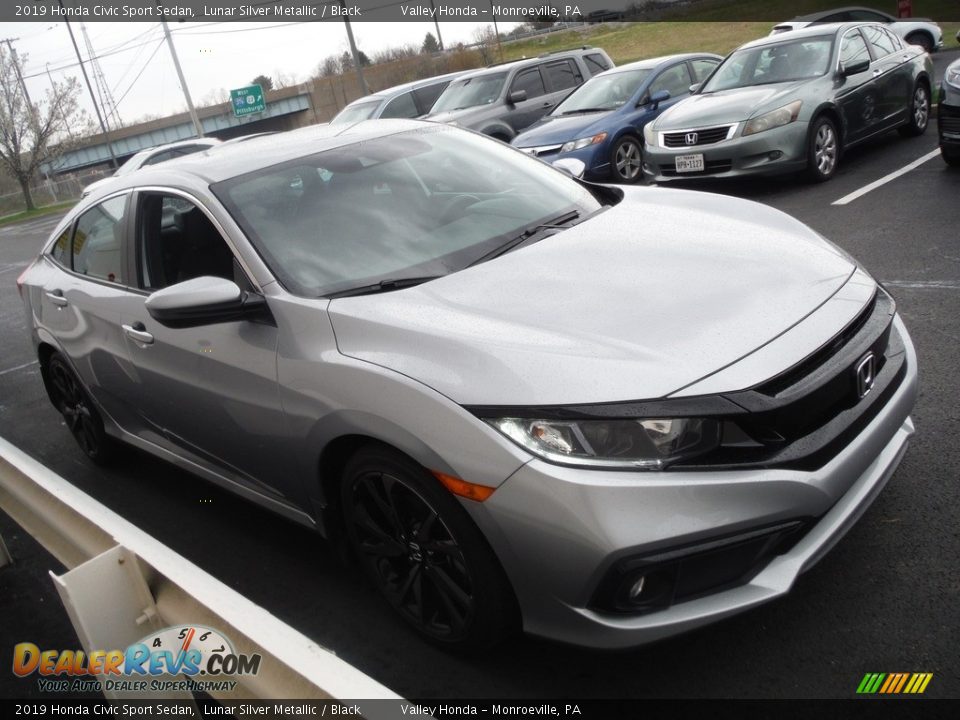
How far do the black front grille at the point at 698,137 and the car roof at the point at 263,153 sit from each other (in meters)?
5.40

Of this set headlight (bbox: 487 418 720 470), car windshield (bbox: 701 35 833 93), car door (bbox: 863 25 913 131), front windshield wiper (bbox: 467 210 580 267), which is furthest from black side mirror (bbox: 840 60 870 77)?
headlight (bbox: 487 418 720 470)

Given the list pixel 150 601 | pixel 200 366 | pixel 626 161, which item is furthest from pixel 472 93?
pixel 150 601

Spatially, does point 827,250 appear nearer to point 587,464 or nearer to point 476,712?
point 587,464

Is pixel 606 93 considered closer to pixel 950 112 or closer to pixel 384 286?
pixel 950 112

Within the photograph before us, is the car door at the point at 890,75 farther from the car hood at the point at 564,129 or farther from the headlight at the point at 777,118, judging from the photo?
the car hood at the point at 564,129

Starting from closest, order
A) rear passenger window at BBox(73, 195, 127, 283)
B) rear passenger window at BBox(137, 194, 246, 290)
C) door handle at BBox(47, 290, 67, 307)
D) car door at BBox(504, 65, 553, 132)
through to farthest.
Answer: rear passenger window at BBox(137, 194, 246, 290)
rear passenger window at BBox(73, 195, 127, 283)
door handle at BBox(47, 290, 67, 307)
car door at BBox(504, 65, 553, 132)

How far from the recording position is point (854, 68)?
8891 millimetres

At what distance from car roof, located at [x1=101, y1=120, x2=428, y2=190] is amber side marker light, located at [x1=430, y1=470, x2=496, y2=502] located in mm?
1768

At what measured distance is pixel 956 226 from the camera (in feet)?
20.8

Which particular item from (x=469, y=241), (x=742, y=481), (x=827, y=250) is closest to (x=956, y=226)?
(x=827, y=250)

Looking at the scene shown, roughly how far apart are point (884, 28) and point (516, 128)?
5305mm

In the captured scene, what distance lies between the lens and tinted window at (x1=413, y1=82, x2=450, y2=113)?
52.0ft

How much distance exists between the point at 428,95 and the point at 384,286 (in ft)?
45.4

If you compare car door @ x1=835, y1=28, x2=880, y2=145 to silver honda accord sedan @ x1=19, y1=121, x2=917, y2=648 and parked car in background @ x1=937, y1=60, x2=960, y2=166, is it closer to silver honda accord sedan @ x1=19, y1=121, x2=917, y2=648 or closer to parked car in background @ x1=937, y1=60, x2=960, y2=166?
parked car in background @ x1=937, y1=60, x2=960, y2=166
